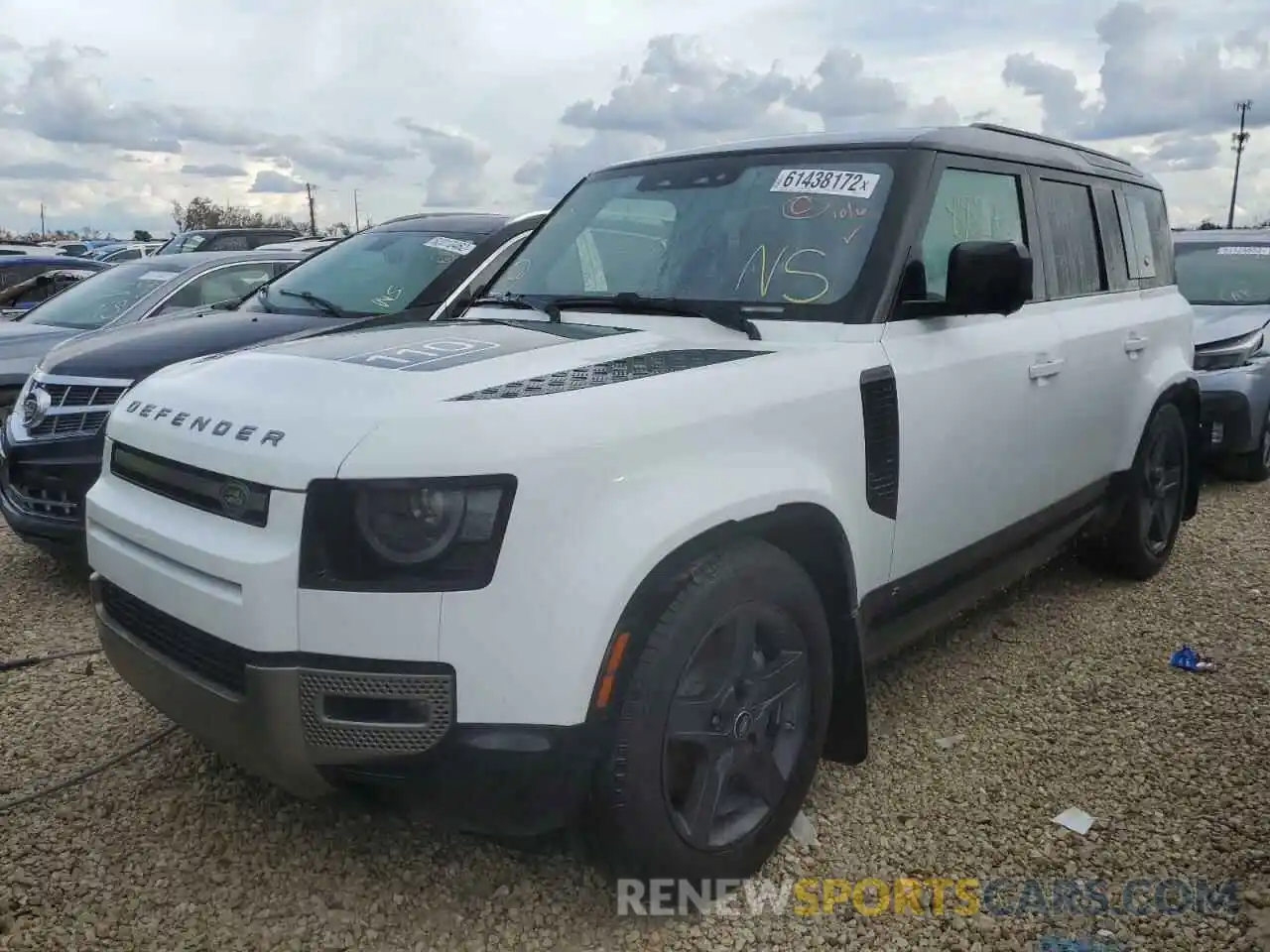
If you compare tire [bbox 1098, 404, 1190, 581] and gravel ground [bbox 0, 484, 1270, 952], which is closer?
gravel ground [bbox 0, 484, 1270, 952]

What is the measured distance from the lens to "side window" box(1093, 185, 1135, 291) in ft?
14.7

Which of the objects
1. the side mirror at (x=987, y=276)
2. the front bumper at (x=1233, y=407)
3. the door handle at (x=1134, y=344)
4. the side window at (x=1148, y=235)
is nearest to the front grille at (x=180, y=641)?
the side mirror at (x=987, y=276)

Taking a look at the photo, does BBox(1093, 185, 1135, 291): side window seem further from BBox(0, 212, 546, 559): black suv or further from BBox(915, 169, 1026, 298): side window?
BBox(0, 212, 546, 559): black suv

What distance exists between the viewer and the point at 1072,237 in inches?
A: 165

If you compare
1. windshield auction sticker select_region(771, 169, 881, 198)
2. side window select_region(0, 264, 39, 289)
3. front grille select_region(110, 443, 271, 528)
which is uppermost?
windshield auction sticker select_region(771, 169, 881, 198)

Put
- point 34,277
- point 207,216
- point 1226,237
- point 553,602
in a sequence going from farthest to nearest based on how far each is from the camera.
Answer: point 207,216
point 34,277
point 1226,237
point 553,602

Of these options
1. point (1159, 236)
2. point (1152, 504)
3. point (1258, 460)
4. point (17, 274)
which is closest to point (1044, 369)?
point (1152, 504)

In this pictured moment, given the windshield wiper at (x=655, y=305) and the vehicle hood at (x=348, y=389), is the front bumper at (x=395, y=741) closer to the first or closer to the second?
the vehicle hood at (x=348, y=389)

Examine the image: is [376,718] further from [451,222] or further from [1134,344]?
[451,222]

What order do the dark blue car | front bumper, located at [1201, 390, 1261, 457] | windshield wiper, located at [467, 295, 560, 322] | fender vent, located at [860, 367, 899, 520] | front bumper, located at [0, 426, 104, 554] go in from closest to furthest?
fender vent, located at [860, 367, 899, 520] → windshield wiper, located at [467, 295, 560, 322] → front bumper, located at [0, 426, 104, 554] → front bumper, located at [1201, 390, 1261, 457] → the dark blue car

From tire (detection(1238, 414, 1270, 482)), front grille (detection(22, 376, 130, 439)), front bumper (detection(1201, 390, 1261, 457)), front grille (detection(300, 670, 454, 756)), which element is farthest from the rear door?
front grille (detection(22, 376, 130, 439))

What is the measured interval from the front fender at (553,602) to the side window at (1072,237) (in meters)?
2.51

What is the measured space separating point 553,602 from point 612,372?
0.68 meters

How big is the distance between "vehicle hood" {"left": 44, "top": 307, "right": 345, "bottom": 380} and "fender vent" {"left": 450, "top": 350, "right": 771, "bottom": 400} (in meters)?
2.88
